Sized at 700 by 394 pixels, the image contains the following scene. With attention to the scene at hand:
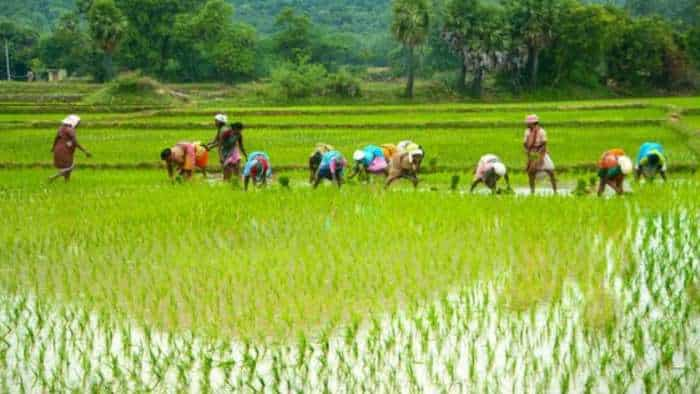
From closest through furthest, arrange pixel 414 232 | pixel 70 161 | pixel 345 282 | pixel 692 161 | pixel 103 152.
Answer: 1. pixel 345 282
2. pixel 414 232
3. pixel 70 161
4. pixel 692 161
5. pixel 103 152

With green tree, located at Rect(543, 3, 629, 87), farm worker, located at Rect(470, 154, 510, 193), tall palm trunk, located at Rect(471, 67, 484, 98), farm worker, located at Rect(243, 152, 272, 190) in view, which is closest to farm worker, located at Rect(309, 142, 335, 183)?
→ farm worker, located at Rect(243, 152, 272, 190)

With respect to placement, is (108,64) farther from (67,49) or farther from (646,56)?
(646,56)

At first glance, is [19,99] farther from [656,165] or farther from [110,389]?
[110,389]

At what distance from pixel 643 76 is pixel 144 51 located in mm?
27871

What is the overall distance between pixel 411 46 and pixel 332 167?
Result: 28131mm

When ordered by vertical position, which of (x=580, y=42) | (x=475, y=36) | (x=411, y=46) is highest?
(x=475, y=36)

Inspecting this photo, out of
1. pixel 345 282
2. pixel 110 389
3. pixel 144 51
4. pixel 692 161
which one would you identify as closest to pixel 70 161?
pixel 345 282

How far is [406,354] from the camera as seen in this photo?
4.25 meters

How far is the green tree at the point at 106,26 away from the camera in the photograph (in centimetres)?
4034

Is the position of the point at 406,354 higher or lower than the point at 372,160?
lower

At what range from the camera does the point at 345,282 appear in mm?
5617

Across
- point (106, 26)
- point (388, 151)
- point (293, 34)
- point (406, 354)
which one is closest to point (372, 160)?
point (388, 151)

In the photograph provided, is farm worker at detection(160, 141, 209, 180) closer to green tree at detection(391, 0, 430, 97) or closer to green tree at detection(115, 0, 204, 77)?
green tree at detection(391, 0, 430, 97)

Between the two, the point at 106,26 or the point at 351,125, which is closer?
the point at 351,125
